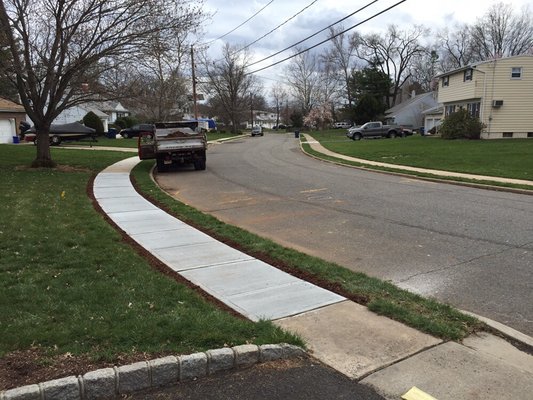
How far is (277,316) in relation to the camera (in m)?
4.80

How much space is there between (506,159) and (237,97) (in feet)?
218

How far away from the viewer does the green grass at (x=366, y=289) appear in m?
4.61

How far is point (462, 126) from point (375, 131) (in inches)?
526

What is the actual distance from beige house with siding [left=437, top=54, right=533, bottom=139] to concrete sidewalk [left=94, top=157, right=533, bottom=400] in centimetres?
Result: 3305

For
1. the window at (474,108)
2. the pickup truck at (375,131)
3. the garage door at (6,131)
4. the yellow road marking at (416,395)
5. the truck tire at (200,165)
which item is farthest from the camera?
the pickup truck at (375,131)

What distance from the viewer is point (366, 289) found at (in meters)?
5.59

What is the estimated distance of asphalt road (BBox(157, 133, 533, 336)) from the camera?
19.3ft

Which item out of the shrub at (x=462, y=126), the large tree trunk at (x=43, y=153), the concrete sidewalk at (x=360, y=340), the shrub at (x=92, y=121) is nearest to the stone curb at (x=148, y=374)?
the concrete sidewalk at (x=360, y=340)

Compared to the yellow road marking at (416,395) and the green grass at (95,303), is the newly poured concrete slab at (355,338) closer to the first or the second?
the green grass at (95,303)

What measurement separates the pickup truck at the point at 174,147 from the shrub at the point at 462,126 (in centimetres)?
2198

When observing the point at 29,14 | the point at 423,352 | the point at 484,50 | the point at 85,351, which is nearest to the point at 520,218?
the point at 423,352

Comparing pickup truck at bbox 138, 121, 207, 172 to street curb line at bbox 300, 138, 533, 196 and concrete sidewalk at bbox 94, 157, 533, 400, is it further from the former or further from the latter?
concrete sidewalk at bbox 94, 157, 533, 400

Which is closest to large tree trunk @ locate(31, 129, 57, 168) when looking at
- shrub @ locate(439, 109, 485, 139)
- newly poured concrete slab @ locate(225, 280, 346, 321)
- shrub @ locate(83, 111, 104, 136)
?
newly poured concrete slab @ locate(225, 280, 346, 321)

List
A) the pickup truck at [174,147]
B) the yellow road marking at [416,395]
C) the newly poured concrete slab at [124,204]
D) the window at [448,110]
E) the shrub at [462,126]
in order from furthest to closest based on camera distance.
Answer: the window at [448,110] → the shrub at [462,126] → the pickup truck at [174,147] → the newly poured concrete slab at [124,204] → the yellow road marking at [416,395]
